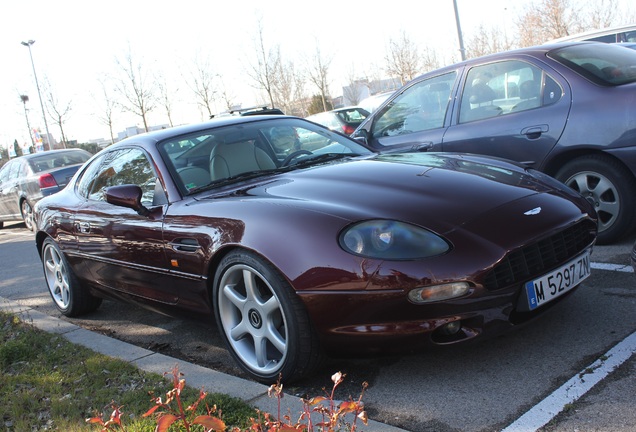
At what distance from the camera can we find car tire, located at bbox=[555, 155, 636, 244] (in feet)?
15.2

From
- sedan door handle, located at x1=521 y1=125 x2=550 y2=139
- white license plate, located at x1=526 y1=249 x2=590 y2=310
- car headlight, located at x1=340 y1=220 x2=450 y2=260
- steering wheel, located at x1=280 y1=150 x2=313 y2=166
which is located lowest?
white license plate, located at x1=526 y1=249 x2=590 y2=310

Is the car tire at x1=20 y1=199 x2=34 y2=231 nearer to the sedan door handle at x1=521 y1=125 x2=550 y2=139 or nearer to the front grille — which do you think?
the sedan door handle at x1=521 y1=125 x2=550 y2=139

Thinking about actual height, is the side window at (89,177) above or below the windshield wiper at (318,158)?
above

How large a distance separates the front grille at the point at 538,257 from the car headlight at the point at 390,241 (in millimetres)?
260

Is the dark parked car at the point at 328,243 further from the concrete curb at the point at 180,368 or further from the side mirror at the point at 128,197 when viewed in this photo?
the concrete curb at the point at 180,368

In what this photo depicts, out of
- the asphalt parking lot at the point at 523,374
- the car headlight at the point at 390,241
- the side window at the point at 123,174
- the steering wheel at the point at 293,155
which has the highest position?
the side window at the point at 123,174

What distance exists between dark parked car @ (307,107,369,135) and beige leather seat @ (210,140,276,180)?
36.9ft

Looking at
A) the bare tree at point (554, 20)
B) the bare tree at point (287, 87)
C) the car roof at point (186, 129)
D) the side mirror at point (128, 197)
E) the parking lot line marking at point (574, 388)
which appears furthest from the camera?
the bare tree at point (287, 87)

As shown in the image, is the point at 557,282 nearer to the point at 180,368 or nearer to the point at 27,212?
the point at 180,368

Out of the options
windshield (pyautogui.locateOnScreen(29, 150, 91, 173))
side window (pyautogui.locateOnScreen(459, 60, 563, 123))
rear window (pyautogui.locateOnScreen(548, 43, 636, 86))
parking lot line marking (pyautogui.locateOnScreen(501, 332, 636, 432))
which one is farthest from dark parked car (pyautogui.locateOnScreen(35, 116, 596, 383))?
windshield (pyautogui.locateOnScreen(29, 150, 91, 173))


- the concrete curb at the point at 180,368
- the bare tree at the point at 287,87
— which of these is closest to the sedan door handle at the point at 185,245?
the concrete curb at the point at 180,368

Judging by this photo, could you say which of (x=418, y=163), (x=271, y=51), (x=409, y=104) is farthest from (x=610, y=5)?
(x=418, y=163)

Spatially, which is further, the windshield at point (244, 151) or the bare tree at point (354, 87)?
the bare tree at point (354, 87)

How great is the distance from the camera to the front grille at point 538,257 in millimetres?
2887
